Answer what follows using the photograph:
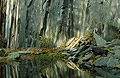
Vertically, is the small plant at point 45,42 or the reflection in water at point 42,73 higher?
the small plant at point 45,42

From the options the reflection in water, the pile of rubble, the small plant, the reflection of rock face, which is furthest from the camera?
the small plant

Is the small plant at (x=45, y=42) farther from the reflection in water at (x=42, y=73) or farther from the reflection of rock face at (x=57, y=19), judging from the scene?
the reflection in water at (x=42, y=73)

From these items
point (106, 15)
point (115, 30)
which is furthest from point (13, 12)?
point (115, 30)

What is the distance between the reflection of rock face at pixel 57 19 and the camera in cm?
774

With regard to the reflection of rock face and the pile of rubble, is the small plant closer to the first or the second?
the reflection of rock face

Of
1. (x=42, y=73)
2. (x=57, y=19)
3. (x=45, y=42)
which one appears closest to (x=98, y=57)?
(x=42, y=73)

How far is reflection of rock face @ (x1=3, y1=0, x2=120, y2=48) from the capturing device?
25.4 ft

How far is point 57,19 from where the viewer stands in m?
9.57

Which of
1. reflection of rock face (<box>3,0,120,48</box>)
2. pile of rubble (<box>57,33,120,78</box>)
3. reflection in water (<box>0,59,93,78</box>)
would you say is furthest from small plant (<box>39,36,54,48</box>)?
reflection in water (<box>0,59,93,78</box>)

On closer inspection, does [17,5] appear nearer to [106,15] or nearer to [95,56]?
[106,15]

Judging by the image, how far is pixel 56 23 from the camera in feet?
31.3

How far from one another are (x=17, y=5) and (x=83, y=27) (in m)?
5.23

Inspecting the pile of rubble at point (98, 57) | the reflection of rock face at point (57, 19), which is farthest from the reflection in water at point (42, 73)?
the reflection of rock face at point (57, 19)

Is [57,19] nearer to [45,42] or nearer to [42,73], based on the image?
[45,42]
